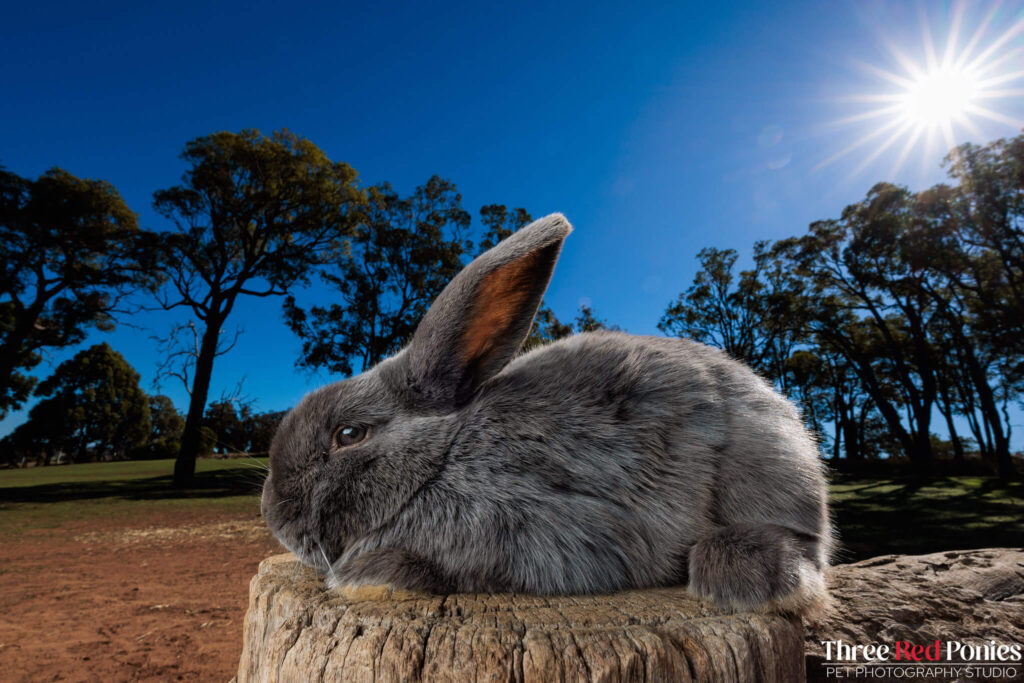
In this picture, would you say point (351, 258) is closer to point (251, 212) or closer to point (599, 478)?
point (251, 212)

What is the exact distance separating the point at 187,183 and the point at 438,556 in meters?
30.4

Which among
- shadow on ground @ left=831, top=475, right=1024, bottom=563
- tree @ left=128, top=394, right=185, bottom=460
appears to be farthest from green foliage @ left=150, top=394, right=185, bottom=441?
shadow on ground @ left=831, top=475, right=1024, bottom=563

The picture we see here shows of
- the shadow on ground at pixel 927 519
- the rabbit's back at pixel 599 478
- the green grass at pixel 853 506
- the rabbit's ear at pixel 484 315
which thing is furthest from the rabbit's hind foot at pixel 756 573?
the shadow on ground at pixel 927 519

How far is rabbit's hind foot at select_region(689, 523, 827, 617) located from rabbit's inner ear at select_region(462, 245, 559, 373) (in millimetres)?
1119

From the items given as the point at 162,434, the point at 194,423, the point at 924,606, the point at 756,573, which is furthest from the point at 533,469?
the point at 162,434

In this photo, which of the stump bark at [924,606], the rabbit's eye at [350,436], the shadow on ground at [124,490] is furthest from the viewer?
the shadow on ground at [124,490]

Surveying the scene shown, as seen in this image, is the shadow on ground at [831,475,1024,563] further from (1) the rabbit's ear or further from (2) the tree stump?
(1) the rabbit's ear

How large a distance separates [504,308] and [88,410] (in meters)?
52.3

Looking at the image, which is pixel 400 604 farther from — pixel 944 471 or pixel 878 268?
pixel 944 471

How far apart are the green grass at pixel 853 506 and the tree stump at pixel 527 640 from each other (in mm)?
1326

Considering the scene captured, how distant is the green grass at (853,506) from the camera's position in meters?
10.4

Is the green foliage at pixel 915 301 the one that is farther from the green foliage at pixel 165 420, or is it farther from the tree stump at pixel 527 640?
the green foliage at pixel 165 420

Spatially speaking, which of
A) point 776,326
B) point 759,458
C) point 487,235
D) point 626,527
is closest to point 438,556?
point 626,527

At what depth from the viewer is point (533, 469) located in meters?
2.18
